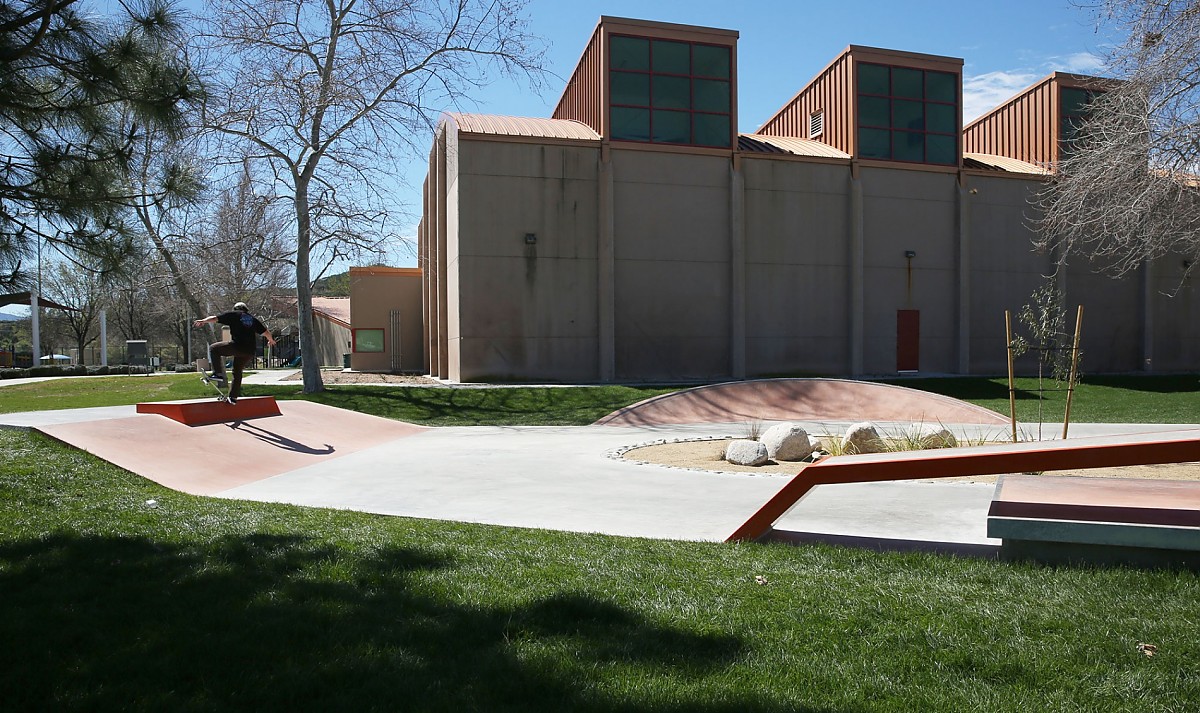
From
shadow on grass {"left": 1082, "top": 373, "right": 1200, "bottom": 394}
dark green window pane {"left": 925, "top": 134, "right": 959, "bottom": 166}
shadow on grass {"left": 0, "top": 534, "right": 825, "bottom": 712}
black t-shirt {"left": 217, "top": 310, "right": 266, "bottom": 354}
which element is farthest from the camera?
dark green window pane {"left": 925, "top": 134, "right": 959, "bottom": 166}

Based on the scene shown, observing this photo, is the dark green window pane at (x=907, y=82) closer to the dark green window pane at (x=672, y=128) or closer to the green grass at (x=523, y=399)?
the dark green window pane at (x=672, y=128)

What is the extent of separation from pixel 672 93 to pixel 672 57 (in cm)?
122

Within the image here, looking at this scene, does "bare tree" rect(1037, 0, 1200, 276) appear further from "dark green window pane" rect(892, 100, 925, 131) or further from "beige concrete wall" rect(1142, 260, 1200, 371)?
"beige concrete wall" rect(1142, 260, 1200, 371)

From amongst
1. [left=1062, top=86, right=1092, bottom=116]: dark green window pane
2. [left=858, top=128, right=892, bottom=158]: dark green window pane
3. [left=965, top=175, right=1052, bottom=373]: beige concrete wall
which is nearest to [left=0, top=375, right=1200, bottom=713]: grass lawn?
[left=858, top=128, right=892, bottom=158]: dark green window pane

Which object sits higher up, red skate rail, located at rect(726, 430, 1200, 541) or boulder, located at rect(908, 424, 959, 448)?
red skate rail, located at rect(726, 430, 1200, 541)

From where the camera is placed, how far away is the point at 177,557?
200 inches

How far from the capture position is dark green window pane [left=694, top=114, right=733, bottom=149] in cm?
2883

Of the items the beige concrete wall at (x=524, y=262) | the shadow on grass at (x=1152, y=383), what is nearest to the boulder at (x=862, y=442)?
the beige concrete wall at (x=524, y=262)

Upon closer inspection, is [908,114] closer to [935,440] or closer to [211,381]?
[935,440]

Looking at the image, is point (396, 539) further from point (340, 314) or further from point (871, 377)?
point (340, 314)

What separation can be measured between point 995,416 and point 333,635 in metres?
17.4

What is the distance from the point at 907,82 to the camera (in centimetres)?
3075

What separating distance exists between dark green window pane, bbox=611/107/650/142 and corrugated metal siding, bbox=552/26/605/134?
0.55 meters

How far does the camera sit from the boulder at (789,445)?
38.7 feet
